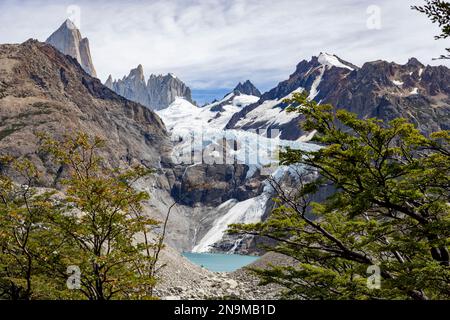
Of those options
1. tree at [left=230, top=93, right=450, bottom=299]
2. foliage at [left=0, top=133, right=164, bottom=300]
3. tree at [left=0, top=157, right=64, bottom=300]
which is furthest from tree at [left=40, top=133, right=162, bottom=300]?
tree at [left=230, top=93, right=450, bottom=299]

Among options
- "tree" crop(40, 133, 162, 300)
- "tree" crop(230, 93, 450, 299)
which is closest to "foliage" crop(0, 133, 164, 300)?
"tree" crop(40, 133, 162, 300)

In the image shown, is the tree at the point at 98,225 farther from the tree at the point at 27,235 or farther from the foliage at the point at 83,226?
the tree at the point at 27,235

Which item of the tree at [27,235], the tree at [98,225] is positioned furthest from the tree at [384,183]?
the tree at [27,235]

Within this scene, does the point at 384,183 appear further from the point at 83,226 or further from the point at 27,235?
the point at 27,235

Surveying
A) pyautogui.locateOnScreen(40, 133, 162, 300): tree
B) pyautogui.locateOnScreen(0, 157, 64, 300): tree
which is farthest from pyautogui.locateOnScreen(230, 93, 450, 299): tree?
pyautogui.locateOnScreen(0, 157, 64, 300): tree

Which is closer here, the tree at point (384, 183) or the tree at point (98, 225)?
the tree at point (384, 183)

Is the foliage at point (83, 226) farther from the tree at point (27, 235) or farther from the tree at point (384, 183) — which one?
the tree at point (384, 183)

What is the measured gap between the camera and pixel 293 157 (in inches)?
581

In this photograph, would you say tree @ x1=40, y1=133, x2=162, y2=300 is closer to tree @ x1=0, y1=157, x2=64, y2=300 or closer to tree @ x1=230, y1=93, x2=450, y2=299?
tree @ x1=0, y1=157, x2=64, y2=300

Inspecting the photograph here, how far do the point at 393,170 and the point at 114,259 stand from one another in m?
10.3

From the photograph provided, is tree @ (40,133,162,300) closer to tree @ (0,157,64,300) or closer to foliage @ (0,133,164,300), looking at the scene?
foliage @ (0,133,164,300)

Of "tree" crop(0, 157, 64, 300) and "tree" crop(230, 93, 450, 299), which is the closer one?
"tree" crop(230, 93, 450, 299)

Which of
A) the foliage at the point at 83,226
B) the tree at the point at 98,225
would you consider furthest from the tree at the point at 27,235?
the tree at the point at 98,225
